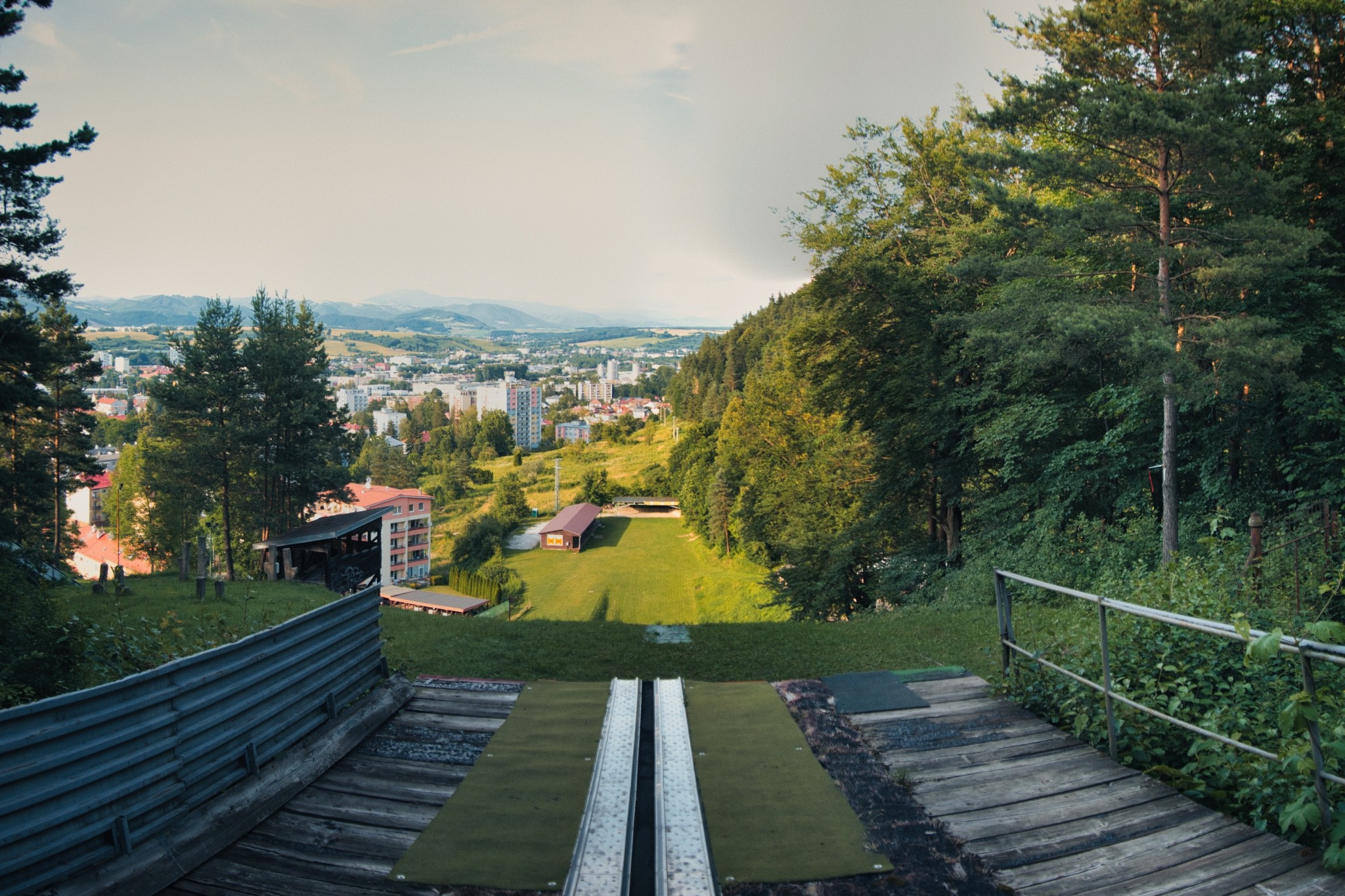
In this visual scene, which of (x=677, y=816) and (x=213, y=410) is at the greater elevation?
(x=213, y=410)

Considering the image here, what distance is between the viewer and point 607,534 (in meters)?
64.2

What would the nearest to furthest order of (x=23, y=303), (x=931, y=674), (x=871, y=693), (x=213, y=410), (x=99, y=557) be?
(x=871, y=693) → (x=931, y=674) → (x=23, y=303) → (x=213, y=410) → (x=99, y=557)

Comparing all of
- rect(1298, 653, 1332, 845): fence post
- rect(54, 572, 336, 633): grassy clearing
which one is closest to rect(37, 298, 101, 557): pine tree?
rect(54, 572, 336, 633): grassy clearing

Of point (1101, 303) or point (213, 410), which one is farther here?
point (213, 410)

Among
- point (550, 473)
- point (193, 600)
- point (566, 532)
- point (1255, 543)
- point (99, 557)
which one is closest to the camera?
point (1255, 543)

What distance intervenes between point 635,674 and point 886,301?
12.9m

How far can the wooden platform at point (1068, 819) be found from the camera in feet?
9.49

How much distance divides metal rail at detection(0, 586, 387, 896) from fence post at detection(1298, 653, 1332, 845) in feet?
15.5

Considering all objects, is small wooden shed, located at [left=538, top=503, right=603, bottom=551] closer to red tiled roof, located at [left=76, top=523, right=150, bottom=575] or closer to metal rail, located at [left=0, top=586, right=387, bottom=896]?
red tiled roof, located at [left=76, top=523, right=150, bottom=575]

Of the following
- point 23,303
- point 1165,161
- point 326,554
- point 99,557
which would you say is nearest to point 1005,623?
point 1165,161

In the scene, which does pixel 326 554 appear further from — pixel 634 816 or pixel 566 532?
pixel 566 532

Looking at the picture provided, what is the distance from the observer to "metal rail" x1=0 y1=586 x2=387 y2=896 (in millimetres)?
2479

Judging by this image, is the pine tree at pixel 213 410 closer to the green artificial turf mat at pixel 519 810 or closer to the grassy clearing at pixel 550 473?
the green artificial turf mat at pixel 519 810

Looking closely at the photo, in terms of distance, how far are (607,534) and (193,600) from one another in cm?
4771
